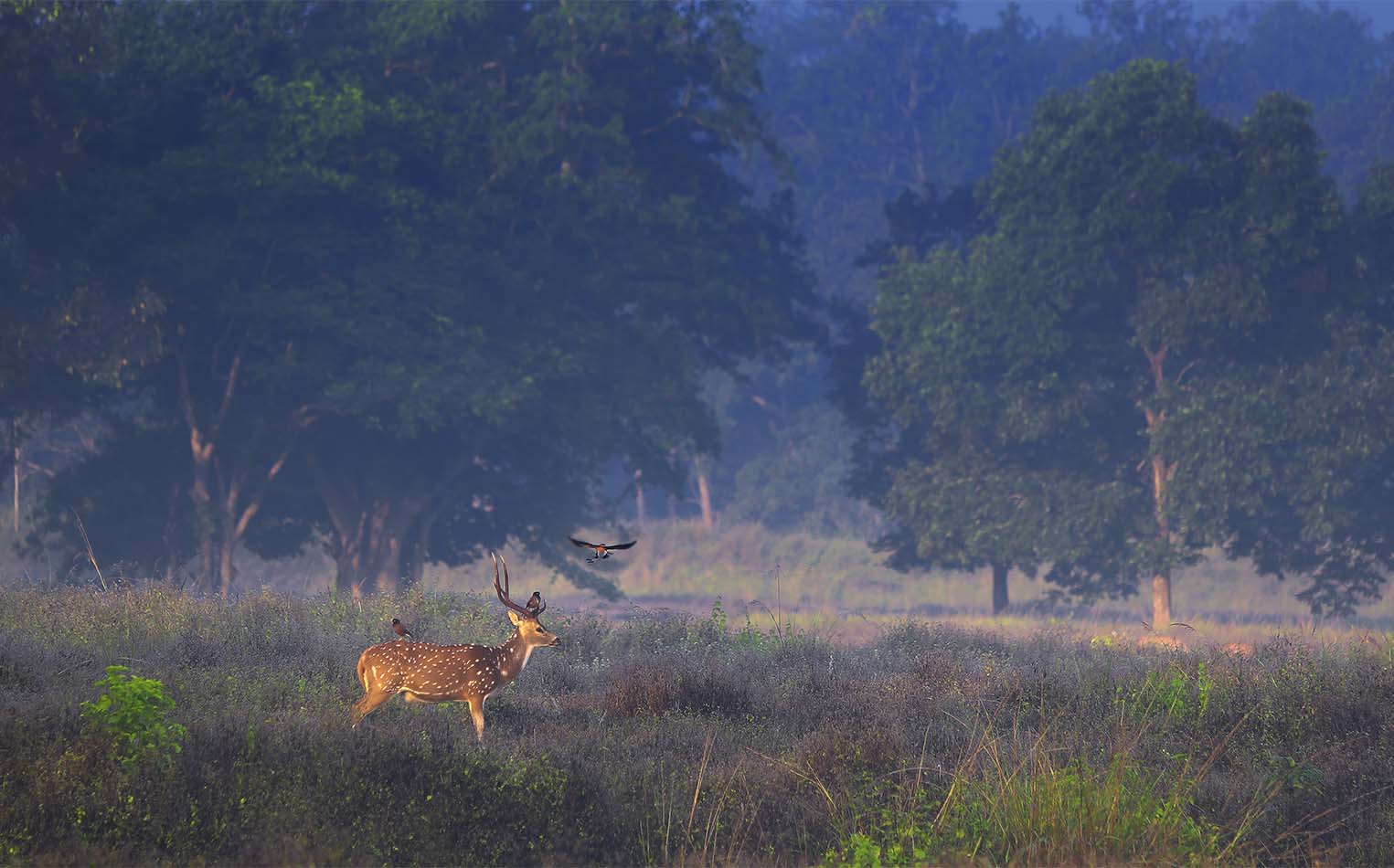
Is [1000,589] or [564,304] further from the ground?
[564,304]

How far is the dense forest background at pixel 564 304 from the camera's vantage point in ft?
91.1

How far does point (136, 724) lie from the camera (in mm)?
8875

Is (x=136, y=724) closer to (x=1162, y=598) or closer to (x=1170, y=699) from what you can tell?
(x=1170, y=699)

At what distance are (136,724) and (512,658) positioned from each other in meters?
2.76

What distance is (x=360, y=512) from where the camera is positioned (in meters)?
31.9

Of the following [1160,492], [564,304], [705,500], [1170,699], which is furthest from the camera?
[705,500]

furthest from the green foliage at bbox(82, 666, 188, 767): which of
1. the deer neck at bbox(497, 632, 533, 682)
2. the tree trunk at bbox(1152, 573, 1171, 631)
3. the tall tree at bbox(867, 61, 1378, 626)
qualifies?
the tree trunk at bbox(1152, 573, 1171, 631)

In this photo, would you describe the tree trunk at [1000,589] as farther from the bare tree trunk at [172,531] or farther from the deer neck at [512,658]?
the deer neck at [512,658]

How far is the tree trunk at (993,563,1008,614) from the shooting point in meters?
36.4

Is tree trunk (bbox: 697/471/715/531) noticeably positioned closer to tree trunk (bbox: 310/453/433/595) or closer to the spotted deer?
tree trunk (bbox: 310/453/433/595)

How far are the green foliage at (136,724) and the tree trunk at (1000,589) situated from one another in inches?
1171

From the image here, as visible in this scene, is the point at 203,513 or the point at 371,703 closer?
the point at 371,703

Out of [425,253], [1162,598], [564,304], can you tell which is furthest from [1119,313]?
[425,253]

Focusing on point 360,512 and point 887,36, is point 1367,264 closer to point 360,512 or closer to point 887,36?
point 360,512
